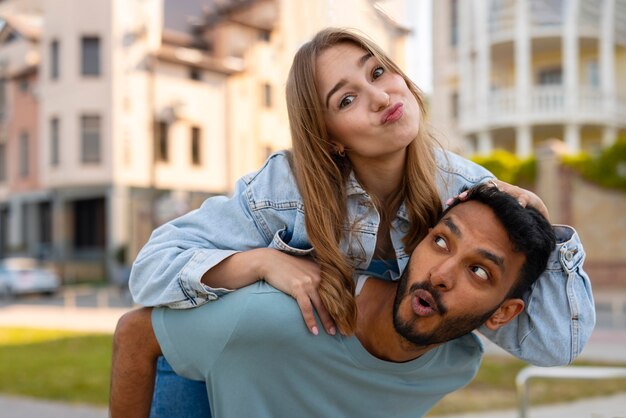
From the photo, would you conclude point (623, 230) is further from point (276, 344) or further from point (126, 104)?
point (276, 344)

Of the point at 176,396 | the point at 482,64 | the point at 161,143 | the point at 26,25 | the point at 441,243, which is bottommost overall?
the point at 176,396

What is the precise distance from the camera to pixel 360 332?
200 cm

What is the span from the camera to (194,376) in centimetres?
201

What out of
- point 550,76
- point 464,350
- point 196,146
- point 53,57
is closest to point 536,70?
point 550,76

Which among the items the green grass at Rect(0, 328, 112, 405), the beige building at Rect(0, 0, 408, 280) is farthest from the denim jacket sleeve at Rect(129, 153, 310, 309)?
the beige building at Rect(0, 0, 408, 280)

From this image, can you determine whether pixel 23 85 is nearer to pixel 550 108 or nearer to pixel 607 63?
pixel 550 108

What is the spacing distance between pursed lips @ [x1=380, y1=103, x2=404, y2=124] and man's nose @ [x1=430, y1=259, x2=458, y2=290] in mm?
409

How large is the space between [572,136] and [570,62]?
257 cm

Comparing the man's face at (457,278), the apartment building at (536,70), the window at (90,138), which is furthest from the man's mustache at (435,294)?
the window at (90,138)

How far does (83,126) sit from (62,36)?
3749mm

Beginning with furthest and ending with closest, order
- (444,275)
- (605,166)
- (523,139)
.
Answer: (523,139), (605,166), (444,275)

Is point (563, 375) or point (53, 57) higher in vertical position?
point (53, 57)

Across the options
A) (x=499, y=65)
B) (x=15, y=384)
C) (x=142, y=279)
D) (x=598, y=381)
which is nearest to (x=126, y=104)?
(x=499, y=65)

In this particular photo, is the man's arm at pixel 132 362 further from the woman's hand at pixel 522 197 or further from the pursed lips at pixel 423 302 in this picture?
the woman's hand at pixel 522 197
